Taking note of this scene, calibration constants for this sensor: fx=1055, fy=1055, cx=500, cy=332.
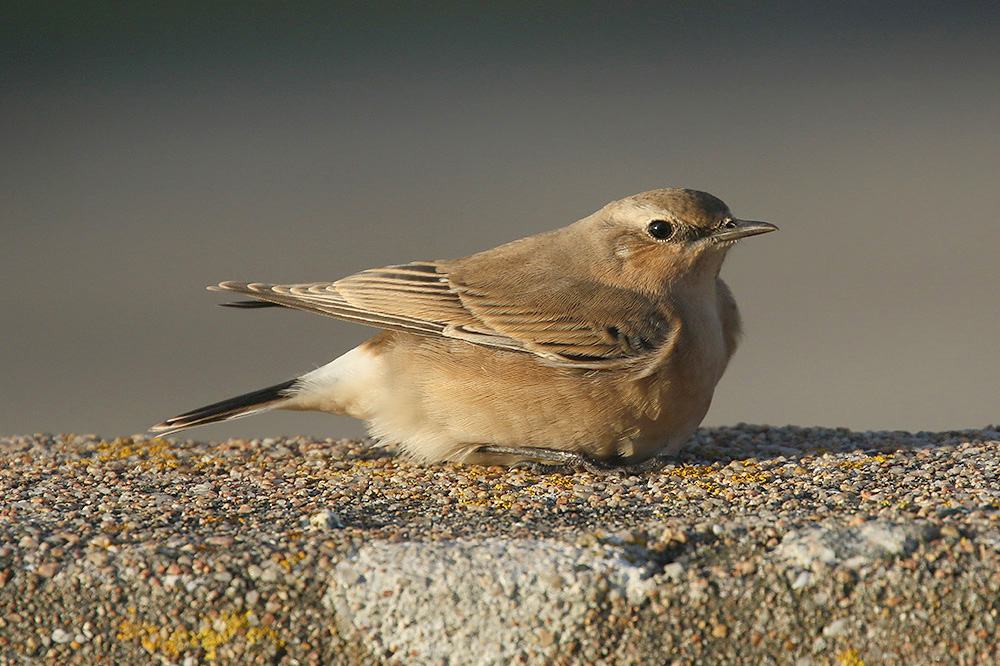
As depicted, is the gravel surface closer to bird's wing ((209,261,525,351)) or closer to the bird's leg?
the bird's leg

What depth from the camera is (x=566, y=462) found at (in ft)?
15.9

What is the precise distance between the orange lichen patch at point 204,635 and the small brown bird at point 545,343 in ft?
6.44

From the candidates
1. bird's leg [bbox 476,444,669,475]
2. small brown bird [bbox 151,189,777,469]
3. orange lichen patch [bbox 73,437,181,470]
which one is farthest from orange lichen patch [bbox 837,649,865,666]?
orange lichen patch [bbox 73,437,181,470]

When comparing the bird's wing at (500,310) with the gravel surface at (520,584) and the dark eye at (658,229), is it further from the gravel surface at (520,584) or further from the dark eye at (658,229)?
the gravel surface at (520,584)

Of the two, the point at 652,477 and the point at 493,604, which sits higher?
the point at 652,477

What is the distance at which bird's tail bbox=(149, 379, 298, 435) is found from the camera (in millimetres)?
5160

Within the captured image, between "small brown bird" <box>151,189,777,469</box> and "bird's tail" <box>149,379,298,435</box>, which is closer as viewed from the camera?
"small brown bird" <box>151,189,777,469</box>

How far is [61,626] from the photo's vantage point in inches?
123

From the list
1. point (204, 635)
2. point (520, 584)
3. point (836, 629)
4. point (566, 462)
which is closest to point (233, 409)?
point (566, 462)

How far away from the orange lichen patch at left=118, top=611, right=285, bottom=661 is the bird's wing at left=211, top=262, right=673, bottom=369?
7.31 feet

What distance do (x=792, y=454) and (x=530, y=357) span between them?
1.29 meters

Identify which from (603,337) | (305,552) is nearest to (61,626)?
(305,552)

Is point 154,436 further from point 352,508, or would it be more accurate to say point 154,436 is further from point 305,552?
point 305,552

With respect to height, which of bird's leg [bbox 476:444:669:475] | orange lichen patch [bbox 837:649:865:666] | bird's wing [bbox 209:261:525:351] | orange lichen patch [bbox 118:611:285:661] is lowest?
orange lichen patch [bbox 118:611:285:661]
